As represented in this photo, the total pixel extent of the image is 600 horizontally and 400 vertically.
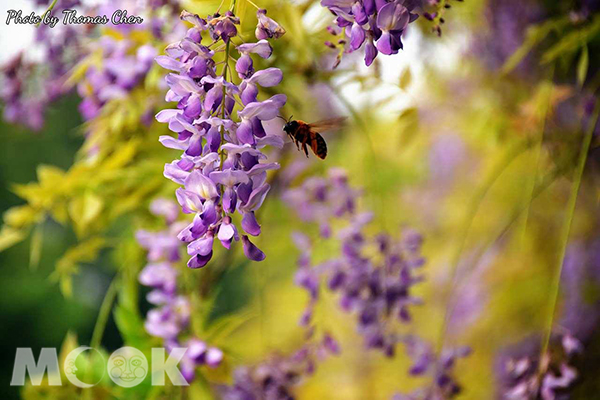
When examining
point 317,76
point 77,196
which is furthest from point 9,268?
point 317,76

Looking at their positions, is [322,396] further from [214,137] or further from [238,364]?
[214,137]

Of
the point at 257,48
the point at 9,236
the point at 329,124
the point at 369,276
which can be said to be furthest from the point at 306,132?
the point at 9,236

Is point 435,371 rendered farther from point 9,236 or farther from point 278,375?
point 9,236

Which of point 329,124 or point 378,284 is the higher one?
point 329,124

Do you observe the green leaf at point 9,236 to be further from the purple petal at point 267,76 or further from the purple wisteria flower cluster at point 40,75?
the purple petal at point 267,76

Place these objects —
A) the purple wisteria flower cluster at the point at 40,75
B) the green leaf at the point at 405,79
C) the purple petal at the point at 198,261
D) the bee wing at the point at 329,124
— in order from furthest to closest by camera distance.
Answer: the purple wisteria flower cluster at the point at 40,75, the green leaf at the point at 405,79, the bee wing at the point at 329,124, the purple petal at the point at 198,261

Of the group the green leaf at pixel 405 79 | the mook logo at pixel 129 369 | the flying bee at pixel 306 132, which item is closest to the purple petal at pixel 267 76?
the flying bee at pixel 306 132

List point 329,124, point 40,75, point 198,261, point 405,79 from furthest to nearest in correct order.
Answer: point 40,75 → point 405,79 → point 329,124 → point 198,261
